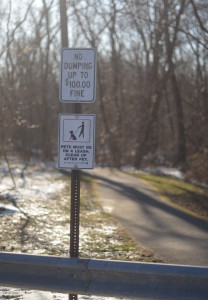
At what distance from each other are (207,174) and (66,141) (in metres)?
16.2

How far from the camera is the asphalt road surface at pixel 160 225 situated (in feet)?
29.3

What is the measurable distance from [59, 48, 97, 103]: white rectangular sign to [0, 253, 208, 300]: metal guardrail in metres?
1.69

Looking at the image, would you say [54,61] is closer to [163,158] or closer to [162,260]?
[163,158]

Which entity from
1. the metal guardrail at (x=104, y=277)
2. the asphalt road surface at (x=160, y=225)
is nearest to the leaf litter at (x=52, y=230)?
the asphalt road surface at (x=160, y=225)

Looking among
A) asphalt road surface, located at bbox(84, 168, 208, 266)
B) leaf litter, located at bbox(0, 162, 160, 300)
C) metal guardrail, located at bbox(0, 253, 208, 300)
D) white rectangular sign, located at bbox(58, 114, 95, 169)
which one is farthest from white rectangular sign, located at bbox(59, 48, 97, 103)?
asphalt road surface, located at bbox(84, 168, 208, 266)

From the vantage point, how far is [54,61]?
54.0m

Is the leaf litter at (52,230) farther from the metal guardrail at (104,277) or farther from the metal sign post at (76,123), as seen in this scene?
the metal sign post at (76,123)

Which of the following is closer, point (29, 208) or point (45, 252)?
point (45, 252)

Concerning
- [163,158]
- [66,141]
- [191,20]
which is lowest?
[163,158]

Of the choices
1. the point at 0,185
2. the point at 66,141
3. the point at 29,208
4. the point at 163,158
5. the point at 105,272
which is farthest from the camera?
the point at 163,158

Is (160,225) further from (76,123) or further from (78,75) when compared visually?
(78,75)

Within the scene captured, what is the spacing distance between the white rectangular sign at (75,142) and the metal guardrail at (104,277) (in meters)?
1.04

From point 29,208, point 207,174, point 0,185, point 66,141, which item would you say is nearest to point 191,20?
point 207,174

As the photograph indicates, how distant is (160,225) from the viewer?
11.9m
